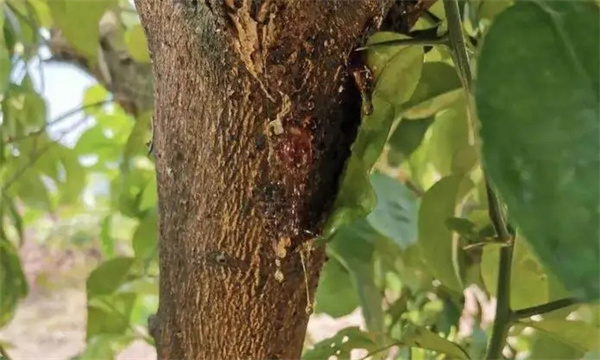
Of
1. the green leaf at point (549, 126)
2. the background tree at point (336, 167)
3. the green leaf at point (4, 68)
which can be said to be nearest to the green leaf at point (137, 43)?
the background tree at point (336, 167)

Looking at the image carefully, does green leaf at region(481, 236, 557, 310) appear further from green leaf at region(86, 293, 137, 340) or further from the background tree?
green leaf at region(86, 293, 137, 340)

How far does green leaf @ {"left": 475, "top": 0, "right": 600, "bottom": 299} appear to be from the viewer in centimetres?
16

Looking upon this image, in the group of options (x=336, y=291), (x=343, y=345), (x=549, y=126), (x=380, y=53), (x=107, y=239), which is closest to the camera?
(x=549, y=126)

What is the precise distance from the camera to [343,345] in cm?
42

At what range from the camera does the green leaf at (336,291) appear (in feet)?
1.68

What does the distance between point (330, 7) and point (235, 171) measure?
3.3 inches

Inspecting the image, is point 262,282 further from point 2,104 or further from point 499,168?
point 2,104

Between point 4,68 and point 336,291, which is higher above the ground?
point 4,68

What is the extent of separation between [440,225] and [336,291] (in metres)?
0.10

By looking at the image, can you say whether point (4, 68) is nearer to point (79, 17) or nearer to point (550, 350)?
point (79, 17)

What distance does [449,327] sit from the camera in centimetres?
56

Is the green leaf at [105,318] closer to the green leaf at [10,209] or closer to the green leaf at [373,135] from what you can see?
the green leaf at [10,209]

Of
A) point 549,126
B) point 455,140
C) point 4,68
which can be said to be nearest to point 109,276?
point 4,68

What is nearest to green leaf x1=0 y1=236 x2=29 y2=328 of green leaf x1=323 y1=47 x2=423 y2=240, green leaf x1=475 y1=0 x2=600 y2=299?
green leaf x1=323 y1=47 x2=423 y2=240
